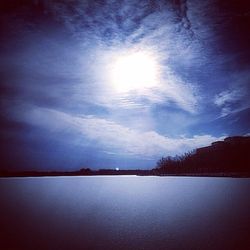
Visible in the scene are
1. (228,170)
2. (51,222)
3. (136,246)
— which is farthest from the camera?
(228,170)

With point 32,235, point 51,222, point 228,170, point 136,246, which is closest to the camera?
point 136,246

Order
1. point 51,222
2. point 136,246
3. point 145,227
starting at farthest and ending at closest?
point 51,222 < point 145,227 < point 136,246

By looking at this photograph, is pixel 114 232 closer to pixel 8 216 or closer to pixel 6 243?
pixel 6 243

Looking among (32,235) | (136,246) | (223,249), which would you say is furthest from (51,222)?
(223,249)

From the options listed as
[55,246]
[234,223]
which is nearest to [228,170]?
[234,223]

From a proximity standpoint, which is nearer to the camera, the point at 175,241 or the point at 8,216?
the point at 175,241

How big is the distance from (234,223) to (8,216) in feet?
82.6

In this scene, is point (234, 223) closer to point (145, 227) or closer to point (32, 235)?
point (145, 227)

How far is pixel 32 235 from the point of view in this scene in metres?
22.2

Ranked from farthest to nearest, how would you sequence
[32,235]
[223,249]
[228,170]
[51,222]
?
[228,170], [51,222], [32,235], [223,249]

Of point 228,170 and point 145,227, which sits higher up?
point 228,170

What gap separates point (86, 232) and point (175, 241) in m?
7.91

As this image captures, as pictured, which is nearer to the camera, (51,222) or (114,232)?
(114,232)

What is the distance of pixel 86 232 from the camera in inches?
917
